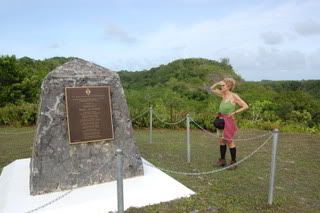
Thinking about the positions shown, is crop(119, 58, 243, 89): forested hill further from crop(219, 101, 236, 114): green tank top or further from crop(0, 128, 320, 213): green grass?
crop(219, 101, 236, 114): green tank top

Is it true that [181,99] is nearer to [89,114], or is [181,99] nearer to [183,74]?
[183,74]

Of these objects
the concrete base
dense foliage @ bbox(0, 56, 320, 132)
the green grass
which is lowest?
the green grass

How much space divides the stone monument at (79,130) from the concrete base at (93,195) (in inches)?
8.1

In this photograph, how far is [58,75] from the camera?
5531mm

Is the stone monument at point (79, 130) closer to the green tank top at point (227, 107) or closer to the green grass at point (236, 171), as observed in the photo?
the green grass at point (236, 171)

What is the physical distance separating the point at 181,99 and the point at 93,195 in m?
17.3

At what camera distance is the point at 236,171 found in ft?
22.9

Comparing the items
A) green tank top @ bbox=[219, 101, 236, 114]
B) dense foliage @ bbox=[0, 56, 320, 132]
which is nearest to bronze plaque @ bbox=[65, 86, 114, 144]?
green tank top @ bbox=[219, 101, 236, 114]

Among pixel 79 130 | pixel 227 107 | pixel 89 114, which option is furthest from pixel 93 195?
pixel 227 107

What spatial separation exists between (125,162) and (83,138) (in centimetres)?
84

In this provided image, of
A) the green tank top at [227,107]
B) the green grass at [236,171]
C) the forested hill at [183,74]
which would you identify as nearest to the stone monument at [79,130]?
the green grass at [236,171]

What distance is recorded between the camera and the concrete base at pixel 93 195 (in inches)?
195

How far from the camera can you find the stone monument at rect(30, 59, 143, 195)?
17.7ft

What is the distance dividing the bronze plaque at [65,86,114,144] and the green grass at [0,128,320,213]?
139 cm
